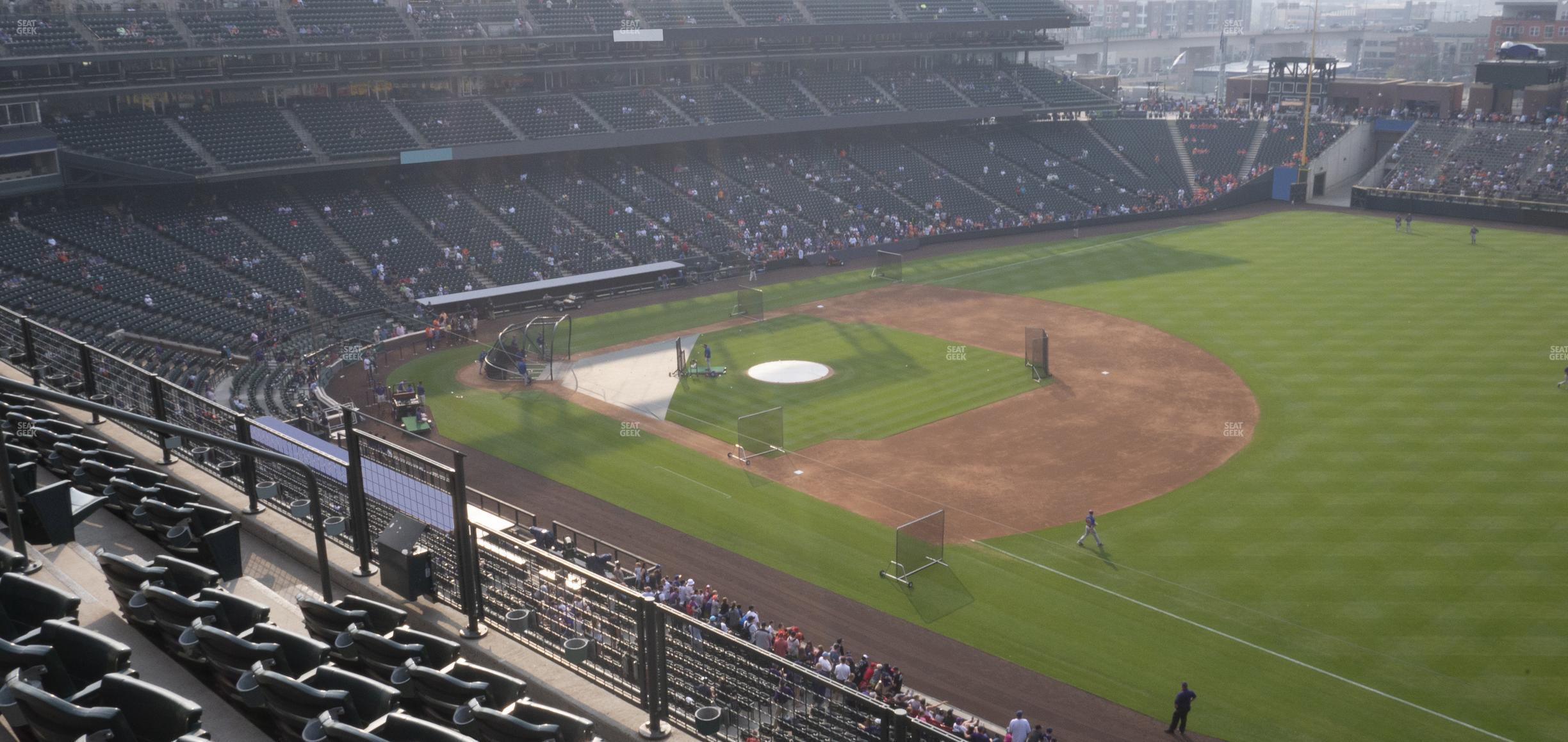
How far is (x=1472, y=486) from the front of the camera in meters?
30.9

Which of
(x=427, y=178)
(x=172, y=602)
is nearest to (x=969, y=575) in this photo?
(x=172, y=602)

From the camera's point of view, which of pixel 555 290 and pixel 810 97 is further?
pixel 810 97

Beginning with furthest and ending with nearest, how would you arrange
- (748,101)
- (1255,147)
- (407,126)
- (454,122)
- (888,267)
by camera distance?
(1255,147) → (748,101) → (888,267) → (454,122) → (407,126)

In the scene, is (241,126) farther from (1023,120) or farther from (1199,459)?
(1023,120)

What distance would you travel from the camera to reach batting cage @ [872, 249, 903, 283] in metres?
59.7

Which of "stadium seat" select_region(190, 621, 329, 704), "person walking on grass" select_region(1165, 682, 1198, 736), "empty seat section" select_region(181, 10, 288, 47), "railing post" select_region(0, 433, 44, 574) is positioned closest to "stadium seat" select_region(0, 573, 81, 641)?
"railing post" select_region(0, 433, 44, 574)

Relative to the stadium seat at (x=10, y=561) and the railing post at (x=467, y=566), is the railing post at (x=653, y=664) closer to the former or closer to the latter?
the railing post at (x=467, y=566)

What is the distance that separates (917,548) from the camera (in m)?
27.5

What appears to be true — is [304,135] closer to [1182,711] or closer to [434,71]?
[434,71]

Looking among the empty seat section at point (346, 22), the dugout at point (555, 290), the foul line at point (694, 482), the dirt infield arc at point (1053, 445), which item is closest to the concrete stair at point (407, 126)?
the empty seat section at point (346, 22)

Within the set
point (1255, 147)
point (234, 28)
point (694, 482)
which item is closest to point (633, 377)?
point (694, 482)

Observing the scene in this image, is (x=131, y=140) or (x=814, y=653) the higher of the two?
(x=131, y=140)

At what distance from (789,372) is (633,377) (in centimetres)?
578

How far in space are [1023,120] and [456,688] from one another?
264ft
